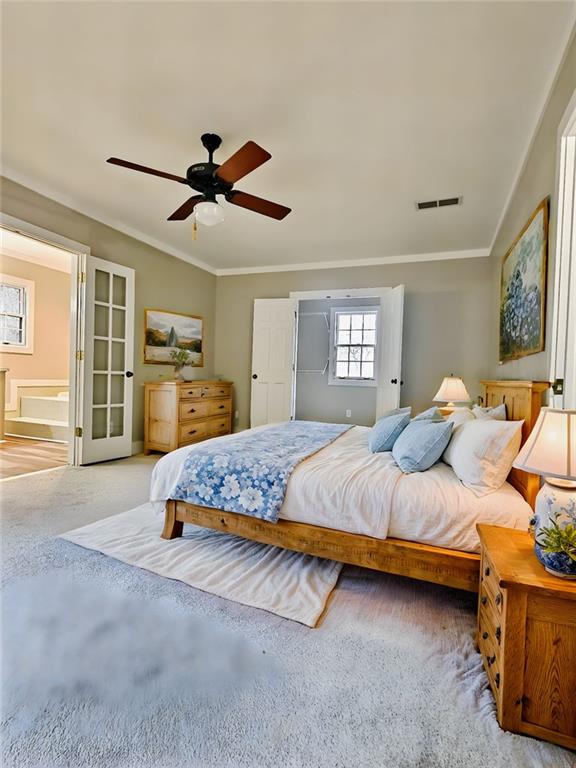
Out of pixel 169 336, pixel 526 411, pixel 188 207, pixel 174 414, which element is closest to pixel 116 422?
pixel 174 414

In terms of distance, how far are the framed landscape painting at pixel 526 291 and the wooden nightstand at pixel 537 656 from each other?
1.38 meters

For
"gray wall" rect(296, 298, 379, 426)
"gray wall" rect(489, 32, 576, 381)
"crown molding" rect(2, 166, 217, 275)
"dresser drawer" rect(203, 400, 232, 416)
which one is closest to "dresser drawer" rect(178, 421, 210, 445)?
"dresser drawer" rect(203, 400, 232, 416)

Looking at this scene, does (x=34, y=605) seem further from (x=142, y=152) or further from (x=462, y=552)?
(x=142, y=152)

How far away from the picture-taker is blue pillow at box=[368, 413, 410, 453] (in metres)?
2.38

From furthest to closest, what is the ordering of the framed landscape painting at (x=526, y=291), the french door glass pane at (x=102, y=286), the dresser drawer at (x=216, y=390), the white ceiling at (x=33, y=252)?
the white ceiling at (x=33, y=252) → the dresser drawer at (x=216, y=390) → the french door glass pane at (x=102, y=286) → the framed landscape painting at (x=526, y=291)

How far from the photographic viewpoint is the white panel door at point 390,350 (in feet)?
15.0

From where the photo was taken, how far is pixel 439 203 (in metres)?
3.47

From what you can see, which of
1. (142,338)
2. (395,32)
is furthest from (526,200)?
(142,338)

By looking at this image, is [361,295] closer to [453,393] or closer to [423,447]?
[453,393]

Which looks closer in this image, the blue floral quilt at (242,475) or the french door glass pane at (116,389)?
the blue floral quilt at (242,475)

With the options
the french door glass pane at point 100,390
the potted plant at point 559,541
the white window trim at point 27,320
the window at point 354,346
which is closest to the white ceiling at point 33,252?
the white window trim at point 27,320

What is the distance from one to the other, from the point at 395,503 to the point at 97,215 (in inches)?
162

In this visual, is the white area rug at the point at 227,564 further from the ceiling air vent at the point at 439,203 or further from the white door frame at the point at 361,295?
the ceiling air vent at the point at 439,203

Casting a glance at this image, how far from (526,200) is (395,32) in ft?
4.91
